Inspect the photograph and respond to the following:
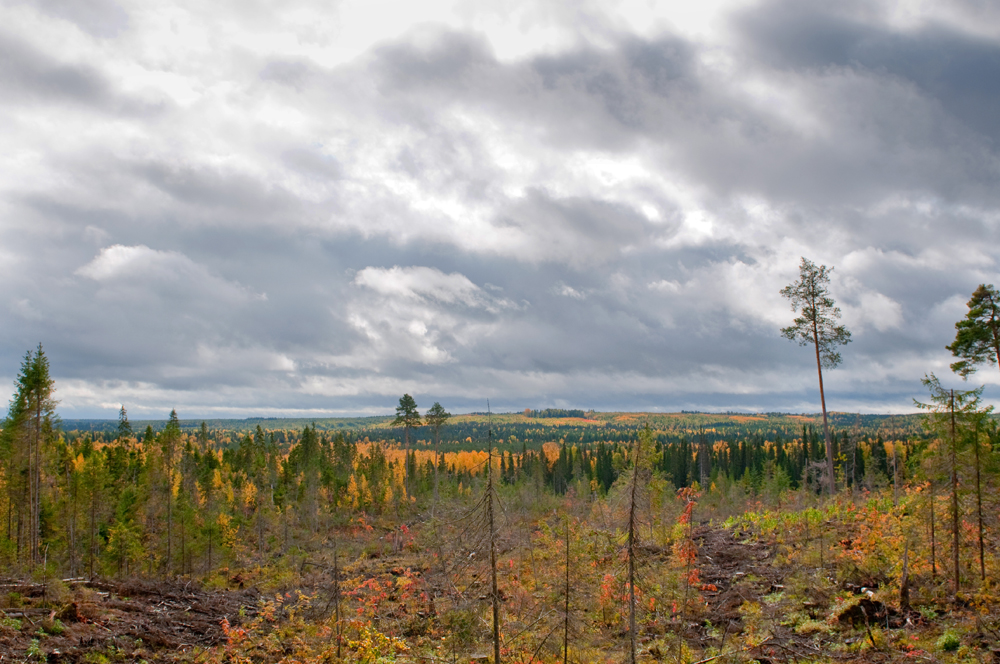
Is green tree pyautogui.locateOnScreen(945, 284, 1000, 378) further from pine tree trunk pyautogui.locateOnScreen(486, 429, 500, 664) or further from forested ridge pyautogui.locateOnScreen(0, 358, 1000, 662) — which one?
pine tree trunk pyautogui.locateOnScreen(486, 429, 500, 664)

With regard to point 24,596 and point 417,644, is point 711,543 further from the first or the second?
point 24,596

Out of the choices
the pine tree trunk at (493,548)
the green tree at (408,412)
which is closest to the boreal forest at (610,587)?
the pine tree trunk at (493,548)

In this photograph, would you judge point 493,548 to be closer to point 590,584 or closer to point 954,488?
point 590,584

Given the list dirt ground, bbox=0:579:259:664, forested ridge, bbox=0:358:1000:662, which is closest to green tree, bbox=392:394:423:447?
forested ridge, bbox=0:358:1000:662

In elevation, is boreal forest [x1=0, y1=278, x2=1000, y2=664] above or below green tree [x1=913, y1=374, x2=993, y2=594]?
below

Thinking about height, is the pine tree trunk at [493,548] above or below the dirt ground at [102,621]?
above

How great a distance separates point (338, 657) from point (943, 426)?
920 inches

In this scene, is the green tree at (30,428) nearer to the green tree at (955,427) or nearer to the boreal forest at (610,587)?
the boreal forest at (610,587)

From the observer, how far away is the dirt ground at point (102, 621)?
1480cm

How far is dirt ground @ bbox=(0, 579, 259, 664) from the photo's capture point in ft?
48.5

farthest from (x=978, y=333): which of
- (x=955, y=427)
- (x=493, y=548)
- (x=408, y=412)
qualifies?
(x=408, y=412)

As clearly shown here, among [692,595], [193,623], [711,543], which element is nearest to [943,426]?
[692,595]

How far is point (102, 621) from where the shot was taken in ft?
58.5

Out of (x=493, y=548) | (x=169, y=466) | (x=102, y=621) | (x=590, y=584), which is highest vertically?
(x=493, y=548)
